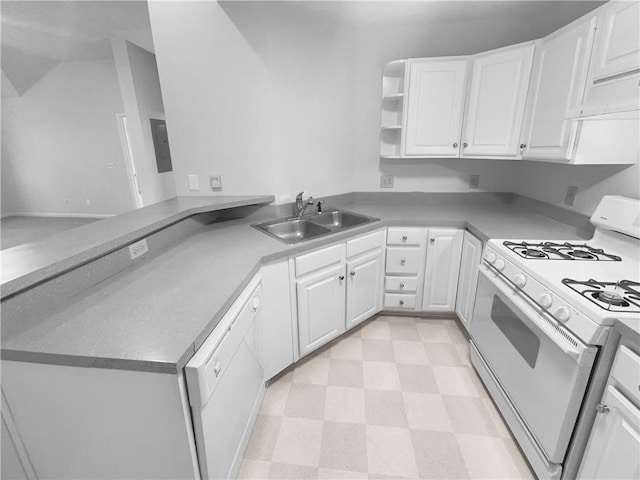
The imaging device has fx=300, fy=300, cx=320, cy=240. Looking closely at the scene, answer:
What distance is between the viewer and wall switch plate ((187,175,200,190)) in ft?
7.20

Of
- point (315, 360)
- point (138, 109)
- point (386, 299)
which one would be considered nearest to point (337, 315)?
point (315, 360)

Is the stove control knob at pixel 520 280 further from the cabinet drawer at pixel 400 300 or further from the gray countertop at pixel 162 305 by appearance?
the cabinet drawer at pixel 400 300

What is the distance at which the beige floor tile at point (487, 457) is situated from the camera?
4.41 ft

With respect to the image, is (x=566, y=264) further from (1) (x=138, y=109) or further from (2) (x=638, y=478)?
(1) (x=138, y=109)

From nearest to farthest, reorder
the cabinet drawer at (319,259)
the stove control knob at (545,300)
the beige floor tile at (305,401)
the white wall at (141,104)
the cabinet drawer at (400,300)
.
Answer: the stove control knob at (545,300) < the beige floor tile at (305,401) < the cabinet drawer at (319,259) < the cabinet drawer at (400,300) < the white wall at (141,104)

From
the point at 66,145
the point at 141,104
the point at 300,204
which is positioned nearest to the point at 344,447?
the point at 300,204

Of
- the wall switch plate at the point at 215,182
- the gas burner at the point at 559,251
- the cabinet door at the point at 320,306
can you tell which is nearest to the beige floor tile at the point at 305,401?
the cabinet door at the point at 320,306

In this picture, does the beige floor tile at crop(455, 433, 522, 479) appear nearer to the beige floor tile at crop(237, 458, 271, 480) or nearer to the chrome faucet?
the beige floor tile at crop(237, 458, 271, 480)

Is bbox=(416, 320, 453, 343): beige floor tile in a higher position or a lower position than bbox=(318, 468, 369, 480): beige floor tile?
higher

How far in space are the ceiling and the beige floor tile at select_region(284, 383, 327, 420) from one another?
3719 millimetres

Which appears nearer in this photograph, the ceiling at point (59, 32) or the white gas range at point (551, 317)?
the white gas range at point (551, 317)

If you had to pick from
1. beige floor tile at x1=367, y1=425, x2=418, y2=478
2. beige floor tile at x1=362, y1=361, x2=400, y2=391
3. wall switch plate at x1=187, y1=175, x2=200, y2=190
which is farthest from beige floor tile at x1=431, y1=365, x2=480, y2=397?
wall switch plate at x1=187, y1=175, x2=200, y2=190

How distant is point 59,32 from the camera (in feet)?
12.4

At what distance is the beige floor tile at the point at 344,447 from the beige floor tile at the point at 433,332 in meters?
0.96
